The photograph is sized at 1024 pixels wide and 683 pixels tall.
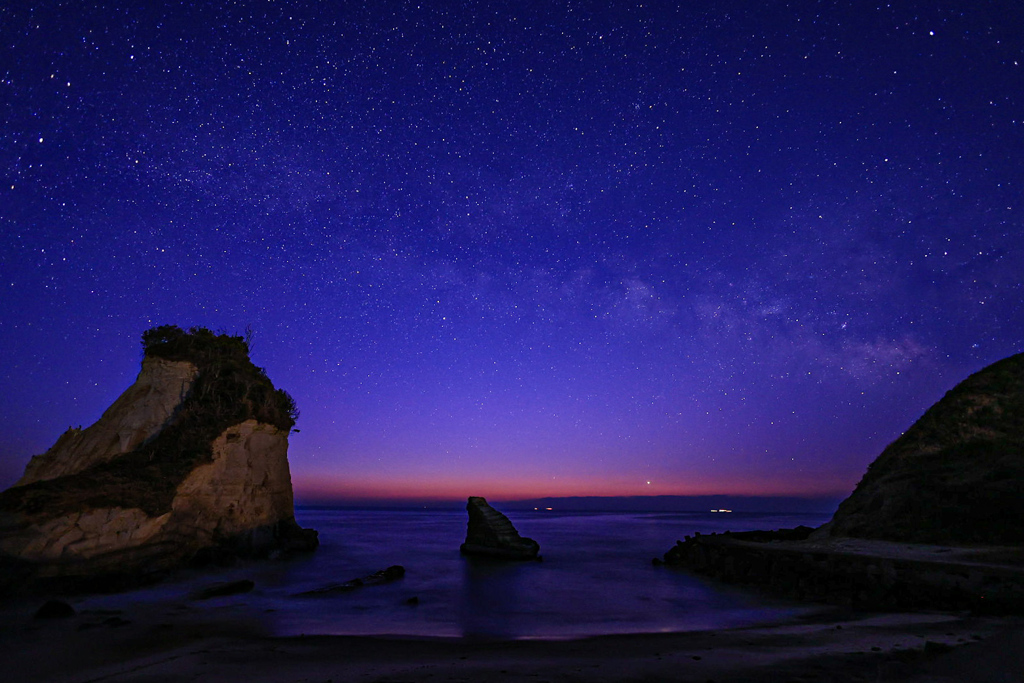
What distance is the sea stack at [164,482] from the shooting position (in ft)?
50.5

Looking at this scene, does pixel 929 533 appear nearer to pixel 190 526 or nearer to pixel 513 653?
pixel 513 653

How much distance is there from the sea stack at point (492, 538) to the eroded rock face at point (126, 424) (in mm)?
17574

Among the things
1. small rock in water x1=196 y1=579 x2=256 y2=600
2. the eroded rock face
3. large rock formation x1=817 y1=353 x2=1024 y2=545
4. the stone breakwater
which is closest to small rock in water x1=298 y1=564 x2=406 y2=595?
small rock in water x1=196 y1=579 x2=256 y2=600

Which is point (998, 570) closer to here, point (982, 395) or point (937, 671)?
point (937, 671)

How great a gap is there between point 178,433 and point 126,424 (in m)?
2.69

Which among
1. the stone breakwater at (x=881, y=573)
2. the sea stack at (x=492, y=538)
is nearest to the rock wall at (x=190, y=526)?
the sea stack at (x=492, y=538)

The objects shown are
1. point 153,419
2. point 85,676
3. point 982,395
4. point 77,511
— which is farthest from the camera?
point 982,395

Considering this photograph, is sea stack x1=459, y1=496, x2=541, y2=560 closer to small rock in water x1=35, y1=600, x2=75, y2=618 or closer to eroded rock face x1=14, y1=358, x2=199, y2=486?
eroded rock face x1=14, y1=358, x2=199, y2=486

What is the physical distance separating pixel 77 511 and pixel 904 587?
86.3 ft

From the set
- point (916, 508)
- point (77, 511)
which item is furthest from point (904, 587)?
point (77, 511)

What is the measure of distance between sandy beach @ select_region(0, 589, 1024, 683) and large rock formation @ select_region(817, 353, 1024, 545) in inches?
414

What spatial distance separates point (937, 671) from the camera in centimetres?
762

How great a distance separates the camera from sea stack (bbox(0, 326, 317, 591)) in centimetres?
1540

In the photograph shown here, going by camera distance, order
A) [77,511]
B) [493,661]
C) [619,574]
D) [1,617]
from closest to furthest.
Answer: [493,661] → [1,617] → [77,511] → [619,574]
